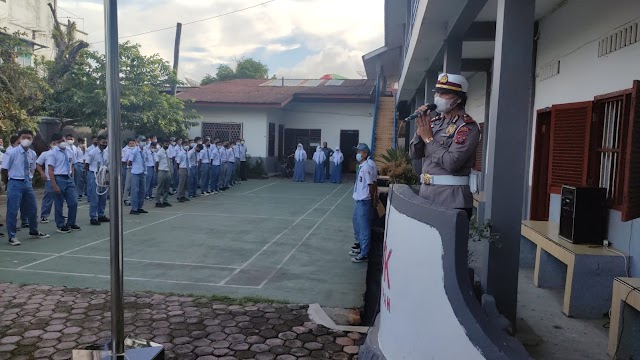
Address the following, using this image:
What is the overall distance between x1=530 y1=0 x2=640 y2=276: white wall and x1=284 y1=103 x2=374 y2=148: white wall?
14.8 meters

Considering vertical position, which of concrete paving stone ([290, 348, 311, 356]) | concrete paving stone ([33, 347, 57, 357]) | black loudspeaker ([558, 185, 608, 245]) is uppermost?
black loudspeaker ([558, 185, 608, 245])

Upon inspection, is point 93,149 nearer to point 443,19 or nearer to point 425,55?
point 425,55

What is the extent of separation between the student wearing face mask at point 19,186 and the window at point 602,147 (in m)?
7.41

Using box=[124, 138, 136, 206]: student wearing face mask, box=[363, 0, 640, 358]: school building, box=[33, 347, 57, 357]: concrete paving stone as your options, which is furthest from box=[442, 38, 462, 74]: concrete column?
box=[124, 138, 136, 206]: student wearing face mask

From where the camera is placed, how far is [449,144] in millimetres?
3400

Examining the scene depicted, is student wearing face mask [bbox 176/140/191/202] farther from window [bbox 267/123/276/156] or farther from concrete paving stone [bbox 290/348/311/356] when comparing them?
concrete paving stone [bbox 290/348/311/356]

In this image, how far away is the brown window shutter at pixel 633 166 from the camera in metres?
3.95

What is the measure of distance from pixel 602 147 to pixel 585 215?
894mm

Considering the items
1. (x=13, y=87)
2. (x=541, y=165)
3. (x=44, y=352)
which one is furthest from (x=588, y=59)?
(x=13, y=87)

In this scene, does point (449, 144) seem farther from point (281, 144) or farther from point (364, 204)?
point (281, 144)

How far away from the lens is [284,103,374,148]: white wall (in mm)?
21594

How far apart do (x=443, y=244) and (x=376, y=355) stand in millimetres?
1171

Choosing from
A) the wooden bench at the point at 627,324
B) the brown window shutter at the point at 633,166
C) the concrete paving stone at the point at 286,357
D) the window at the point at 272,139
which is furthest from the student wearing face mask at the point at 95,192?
the window at the point at 272,139

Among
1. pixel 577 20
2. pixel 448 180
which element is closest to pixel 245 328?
pixel 448 180
